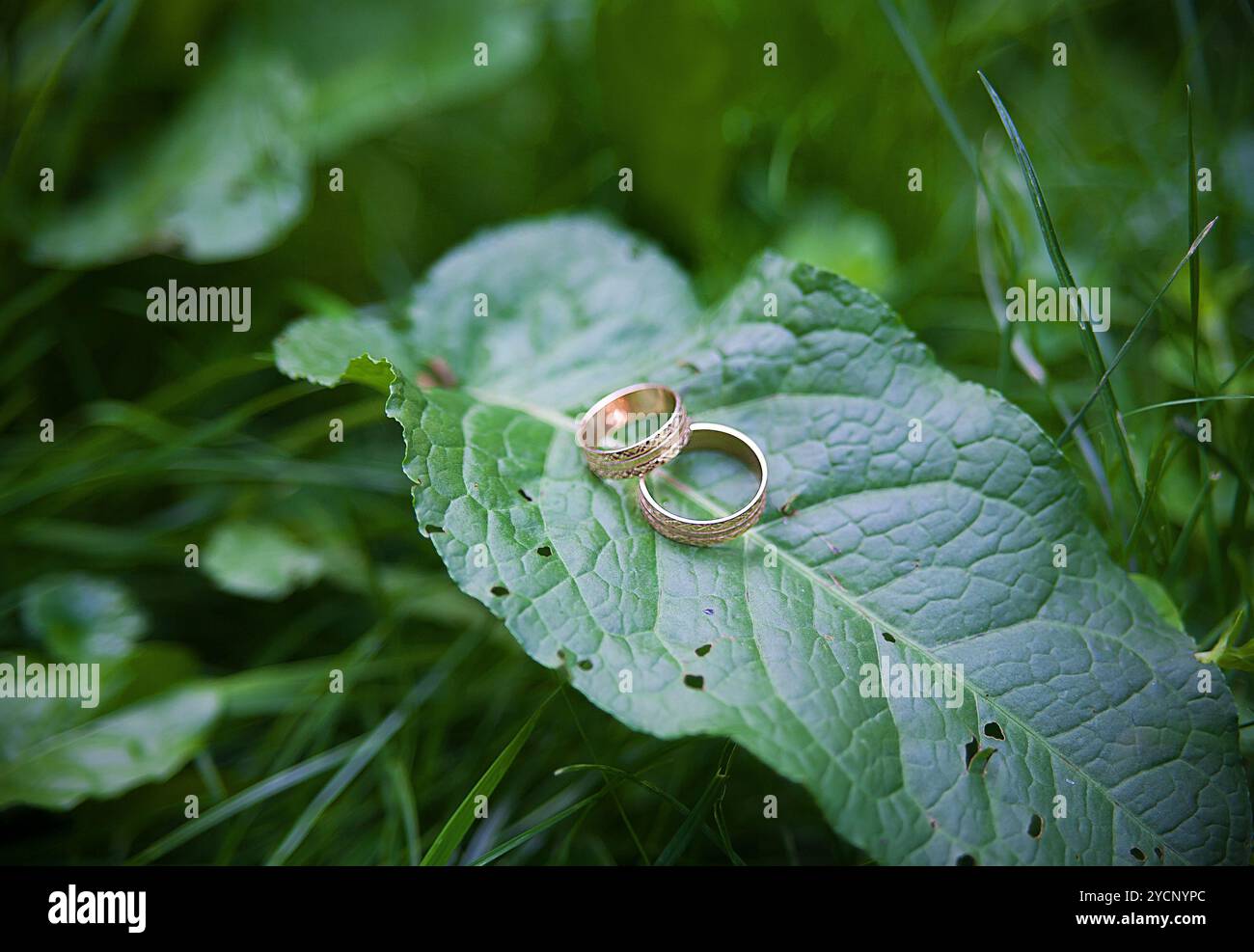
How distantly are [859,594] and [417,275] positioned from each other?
5.17 feet

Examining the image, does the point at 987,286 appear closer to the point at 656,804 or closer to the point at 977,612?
the point at 977,612

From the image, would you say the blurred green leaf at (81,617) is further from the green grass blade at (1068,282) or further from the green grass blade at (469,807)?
the green grass blade at (1068,282)

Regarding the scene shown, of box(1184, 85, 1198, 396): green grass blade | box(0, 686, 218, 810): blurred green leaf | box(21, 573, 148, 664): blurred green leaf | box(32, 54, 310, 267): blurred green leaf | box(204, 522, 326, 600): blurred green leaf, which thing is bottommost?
box(0, 686, 218, 810): blurred green leaf

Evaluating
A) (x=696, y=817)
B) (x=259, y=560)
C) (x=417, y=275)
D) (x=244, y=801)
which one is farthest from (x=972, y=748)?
(x=417, y=275)

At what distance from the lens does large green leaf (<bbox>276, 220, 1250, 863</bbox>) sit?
1118 millimetres

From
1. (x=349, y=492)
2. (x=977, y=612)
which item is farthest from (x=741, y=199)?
(x=977, y=612)

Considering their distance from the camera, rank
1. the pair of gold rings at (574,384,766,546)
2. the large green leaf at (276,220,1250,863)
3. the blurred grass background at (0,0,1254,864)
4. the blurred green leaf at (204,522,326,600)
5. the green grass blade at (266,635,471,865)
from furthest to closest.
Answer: the blurred green leaf at (204,522,326,600), the blurred grass background at (0,0,1254,864), the green grass blade at (266,635,471,865), the pair of gold rings at (574,384,766,546), the large green leaf at (276,220,1250,863)

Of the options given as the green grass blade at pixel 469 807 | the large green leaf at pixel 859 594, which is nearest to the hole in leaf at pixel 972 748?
the large green leaf at pixel 859 594

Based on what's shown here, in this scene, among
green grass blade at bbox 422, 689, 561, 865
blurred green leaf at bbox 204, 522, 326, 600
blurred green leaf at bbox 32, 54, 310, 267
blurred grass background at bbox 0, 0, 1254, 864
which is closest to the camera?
green grass blade at bbox 422, 689, 561, 865

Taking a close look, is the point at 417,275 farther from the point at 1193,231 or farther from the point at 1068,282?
the point at 1193,231

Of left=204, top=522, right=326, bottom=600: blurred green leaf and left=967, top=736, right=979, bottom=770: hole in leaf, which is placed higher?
left=204, top=522, right=326, bottom=600: blurred green leaf

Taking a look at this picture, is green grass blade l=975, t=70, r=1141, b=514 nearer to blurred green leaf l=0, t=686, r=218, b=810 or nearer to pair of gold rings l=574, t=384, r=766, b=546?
pair of gold rings l=574, t=384, r=766, b=546

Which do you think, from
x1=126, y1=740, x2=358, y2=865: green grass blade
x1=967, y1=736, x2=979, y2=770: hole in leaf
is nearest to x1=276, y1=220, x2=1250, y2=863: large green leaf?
x1=967, y1=736, x2=979, y2=770: hole in leaf

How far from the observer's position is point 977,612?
1.26 m
